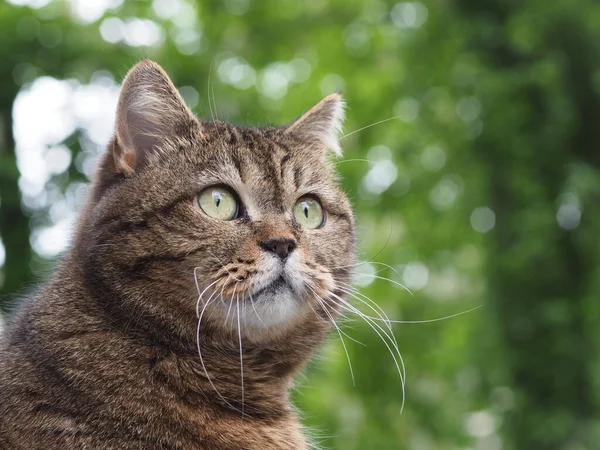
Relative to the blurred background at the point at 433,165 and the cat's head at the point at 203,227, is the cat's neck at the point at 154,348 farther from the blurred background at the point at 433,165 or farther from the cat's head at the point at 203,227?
the blurred background at the point at 433,165

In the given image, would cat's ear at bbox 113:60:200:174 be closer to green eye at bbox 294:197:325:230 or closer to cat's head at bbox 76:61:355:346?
cat's head at bbox 76:61:355:346

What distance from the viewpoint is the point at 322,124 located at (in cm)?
294

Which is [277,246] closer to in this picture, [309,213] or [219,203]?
[219,203]

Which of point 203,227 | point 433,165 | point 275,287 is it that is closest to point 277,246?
point 275,287

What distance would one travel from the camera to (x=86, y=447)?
1923 millimetres

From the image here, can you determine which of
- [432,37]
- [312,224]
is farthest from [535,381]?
[312,224]

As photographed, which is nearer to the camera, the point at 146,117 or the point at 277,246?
the point at 277,246

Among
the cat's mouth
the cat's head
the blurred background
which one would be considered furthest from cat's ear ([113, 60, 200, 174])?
the blurred background

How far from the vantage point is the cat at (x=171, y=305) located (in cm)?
204

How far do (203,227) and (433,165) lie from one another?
605 centimetres

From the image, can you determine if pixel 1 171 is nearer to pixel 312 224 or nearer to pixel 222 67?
pixel 222 67

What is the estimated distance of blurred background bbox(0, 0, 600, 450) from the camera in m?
6.42

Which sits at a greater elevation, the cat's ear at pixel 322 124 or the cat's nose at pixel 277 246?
the cat's ear at pixel 322 124

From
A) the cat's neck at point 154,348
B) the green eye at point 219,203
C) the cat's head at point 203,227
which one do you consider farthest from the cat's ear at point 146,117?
the cat's neck at point 154,348
